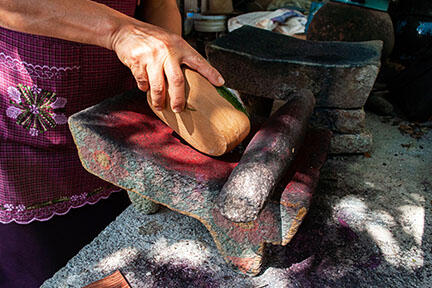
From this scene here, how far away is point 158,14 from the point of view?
1.63 m

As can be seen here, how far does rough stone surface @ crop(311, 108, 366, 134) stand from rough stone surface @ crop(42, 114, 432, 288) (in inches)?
21.4

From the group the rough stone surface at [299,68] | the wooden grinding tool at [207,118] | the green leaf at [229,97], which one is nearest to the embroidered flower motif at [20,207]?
the wooden grinding tool at [207,118]

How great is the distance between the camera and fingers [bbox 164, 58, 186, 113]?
45.1 inches

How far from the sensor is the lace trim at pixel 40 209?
1334 mm

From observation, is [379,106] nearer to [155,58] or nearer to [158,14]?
[158,14]

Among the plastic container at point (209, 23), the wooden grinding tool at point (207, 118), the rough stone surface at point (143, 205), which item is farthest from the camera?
the plastic container at point (209, 23)

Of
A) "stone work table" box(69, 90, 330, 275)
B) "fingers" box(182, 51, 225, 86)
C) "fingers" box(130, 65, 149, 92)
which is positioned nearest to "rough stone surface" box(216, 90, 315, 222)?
"stone work table" box(69, 90, 330, 275)

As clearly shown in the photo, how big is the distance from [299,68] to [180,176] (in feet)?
4.80

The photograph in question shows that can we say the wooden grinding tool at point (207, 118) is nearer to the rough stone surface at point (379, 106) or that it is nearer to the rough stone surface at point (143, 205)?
the rough stone surface at point (143, 205)

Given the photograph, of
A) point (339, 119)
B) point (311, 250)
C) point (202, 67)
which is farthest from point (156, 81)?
point (339, 119)

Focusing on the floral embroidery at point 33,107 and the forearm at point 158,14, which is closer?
the floral embroidery at point 33,107

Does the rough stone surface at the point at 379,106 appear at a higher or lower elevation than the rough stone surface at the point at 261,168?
lower

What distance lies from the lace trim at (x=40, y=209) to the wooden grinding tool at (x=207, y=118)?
0.54m

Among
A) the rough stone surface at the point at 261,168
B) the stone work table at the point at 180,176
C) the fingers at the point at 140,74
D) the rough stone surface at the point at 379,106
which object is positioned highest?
the fingers at the point at 140,74
